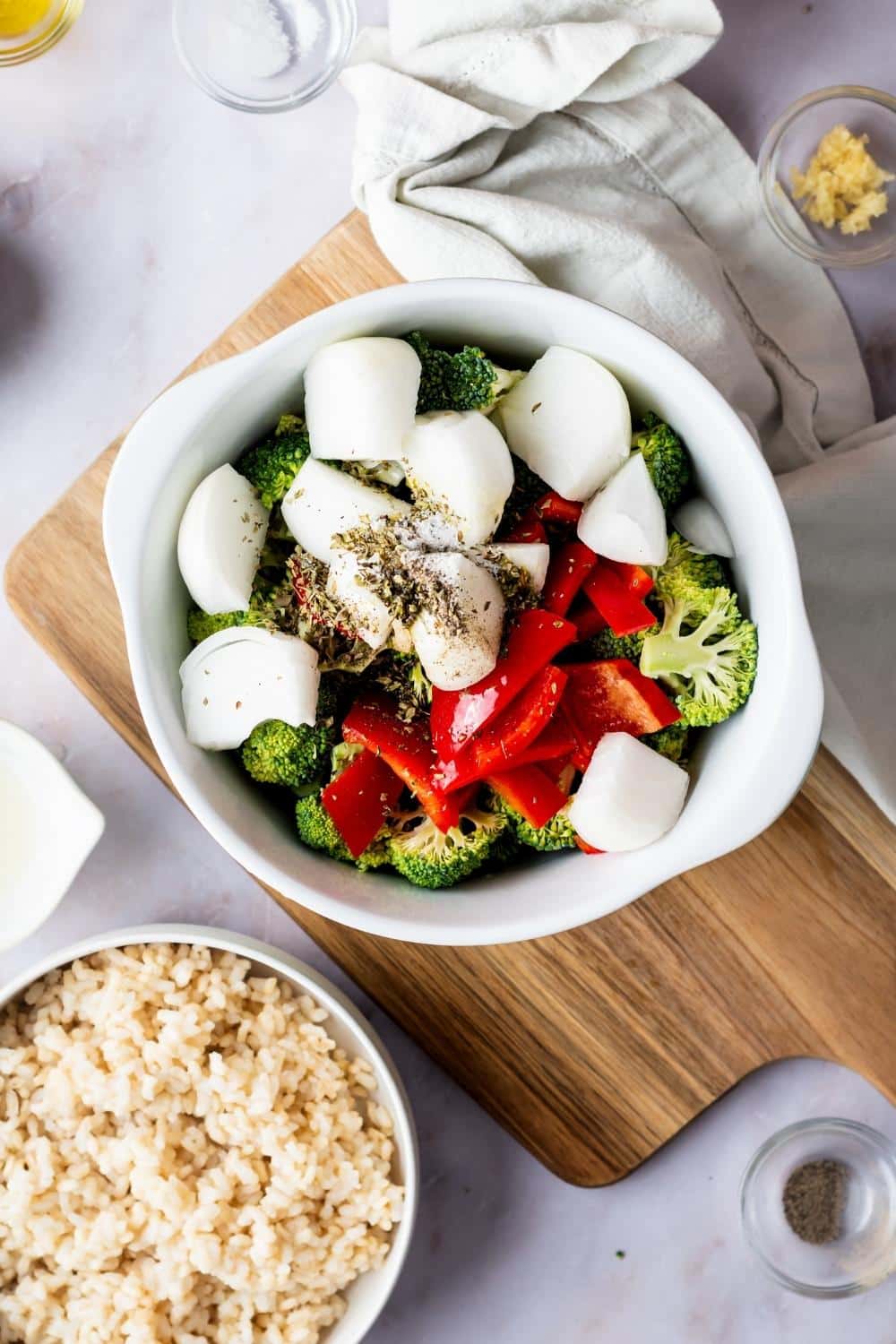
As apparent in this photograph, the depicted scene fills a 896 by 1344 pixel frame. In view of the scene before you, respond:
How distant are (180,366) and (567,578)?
0.95 metres

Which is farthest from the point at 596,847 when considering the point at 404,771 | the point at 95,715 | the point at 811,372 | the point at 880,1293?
the point at 880,1293

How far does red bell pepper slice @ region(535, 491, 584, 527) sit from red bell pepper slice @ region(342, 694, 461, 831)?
0.30 m

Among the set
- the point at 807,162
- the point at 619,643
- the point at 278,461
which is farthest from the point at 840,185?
the point at 278,461

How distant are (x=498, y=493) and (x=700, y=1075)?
1042mm

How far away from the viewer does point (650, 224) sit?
185cm

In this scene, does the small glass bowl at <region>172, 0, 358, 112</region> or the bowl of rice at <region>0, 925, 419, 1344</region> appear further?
the small glass bowl at <region>172, 0, 358, 112</region>

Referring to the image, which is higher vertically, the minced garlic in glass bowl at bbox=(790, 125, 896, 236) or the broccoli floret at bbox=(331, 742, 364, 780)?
the broccoli floret at bbox=(331, 742, 364, 780)

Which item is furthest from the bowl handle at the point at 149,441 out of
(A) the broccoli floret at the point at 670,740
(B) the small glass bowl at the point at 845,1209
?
(B) the small glass bowl at the point at 845,1209

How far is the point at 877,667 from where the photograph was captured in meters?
1.86

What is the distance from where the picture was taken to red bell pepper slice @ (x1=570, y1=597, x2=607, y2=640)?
152cm

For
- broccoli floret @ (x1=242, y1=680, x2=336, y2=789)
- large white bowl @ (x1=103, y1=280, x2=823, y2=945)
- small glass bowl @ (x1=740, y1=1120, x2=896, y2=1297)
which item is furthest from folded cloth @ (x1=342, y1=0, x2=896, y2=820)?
small glass bowl @ (x1=740, y1=1120, x2=896, y2=1297)

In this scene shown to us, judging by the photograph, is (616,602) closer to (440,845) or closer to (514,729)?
(514,729)

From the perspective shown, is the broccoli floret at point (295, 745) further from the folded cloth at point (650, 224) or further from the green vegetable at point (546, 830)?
the folded cloth at point (650, 224)

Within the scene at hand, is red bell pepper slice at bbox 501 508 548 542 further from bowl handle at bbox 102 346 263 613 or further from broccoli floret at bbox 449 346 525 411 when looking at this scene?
bowl handle at bbox 102 346 263 613
